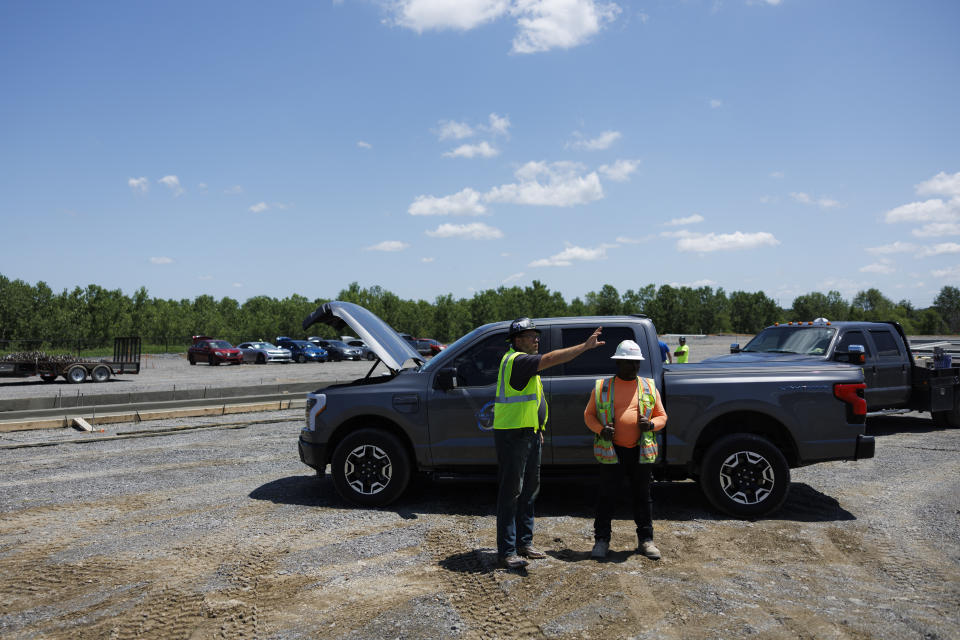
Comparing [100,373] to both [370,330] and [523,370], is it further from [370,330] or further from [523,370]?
[523,370]

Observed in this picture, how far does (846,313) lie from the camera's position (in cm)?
15675

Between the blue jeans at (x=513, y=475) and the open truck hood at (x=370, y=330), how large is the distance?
2.60 meters

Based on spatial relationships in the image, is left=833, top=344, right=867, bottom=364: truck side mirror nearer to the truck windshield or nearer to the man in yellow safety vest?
the truck windshield

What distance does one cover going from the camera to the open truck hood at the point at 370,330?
23.7ft

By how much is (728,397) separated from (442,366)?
295 centimetres

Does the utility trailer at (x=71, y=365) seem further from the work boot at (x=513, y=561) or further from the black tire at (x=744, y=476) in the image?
the black tire at (x=744, y=476)

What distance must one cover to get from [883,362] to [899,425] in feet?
7.70

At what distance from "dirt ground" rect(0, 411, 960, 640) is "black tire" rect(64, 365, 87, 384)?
19698 mm

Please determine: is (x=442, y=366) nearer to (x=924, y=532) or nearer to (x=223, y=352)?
(x=924, y=532)

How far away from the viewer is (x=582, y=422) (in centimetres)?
626

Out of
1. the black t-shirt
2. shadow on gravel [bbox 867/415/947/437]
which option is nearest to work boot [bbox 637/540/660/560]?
the black t-shirt

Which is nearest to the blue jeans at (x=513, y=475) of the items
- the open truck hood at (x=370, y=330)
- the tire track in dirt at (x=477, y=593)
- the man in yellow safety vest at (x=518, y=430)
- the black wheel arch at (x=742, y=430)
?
the man in yellow safety vest at (x=518, y=430)

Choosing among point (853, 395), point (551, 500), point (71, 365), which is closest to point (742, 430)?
point (853, 395)

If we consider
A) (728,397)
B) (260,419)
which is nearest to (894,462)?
(728,397)
